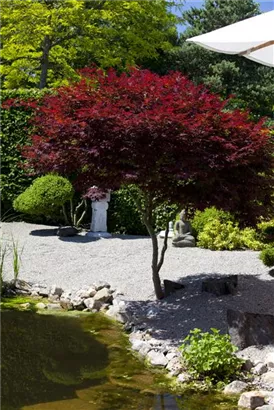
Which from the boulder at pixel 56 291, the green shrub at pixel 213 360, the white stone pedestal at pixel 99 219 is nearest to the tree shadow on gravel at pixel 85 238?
the white stone pedestal at pixel 99 219

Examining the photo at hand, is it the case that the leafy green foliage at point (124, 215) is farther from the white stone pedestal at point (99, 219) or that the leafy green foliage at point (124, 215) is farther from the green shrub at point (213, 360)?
the green shrub at point (213, 360)

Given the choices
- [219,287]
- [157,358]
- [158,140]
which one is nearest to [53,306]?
[219,287]

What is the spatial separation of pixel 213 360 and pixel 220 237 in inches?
199

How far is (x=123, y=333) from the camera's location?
5969 mm

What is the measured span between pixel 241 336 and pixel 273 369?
512mm

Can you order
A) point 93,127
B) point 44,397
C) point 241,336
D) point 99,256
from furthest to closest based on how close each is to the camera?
point 99,256 → point 93,127 → point 241,336 → point 44,397

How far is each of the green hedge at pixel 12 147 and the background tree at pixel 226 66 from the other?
24.5 feet

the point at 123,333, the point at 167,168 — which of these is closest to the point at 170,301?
the point at 123,333

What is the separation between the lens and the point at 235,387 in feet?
14.6

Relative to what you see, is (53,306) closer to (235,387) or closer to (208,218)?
(235,387)

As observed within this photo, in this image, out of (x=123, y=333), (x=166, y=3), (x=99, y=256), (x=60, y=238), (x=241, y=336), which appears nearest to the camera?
(x=241, y=336)

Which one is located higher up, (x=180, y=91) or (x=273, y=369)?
(x=180, y=91)

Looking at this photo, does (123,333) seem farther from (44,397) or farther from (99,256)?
(99,256)

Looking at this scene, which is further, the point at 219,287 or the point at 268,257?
the point at 268,257
